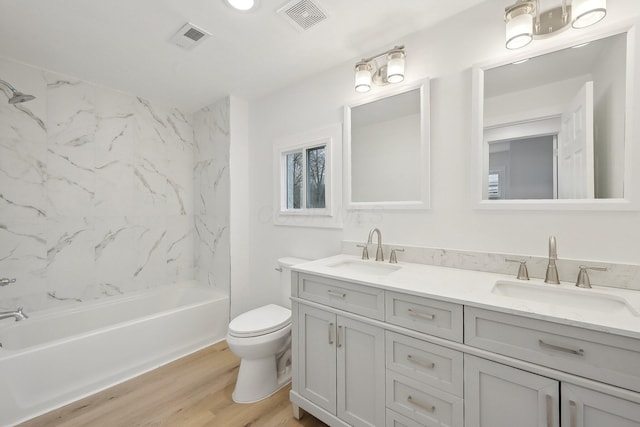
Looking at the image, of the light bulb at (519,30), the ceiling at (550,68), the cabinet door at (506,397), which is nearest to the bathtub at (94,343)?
the cabinet door at (506,397)

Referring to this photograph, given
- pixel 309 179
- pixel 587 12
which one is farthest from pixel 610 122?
pixel 309 179

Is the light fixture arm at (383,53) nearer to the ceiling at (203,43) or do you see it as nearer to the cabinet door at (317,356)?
the ceiling at (203,43)

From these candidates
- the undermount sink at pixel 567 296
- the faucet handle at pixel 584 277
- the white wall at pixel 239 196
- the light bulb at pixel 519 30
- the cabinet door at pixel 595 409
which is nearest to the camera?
the cabinet door at pixel 595 409

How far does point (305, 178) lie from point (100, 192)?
1.91 m

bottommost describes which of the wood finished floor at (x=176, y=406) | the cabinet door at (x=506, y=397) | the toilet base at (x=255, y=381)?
the wood finished floor at (x=176, y=406)

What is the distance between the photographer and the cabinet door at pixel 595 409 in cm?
77

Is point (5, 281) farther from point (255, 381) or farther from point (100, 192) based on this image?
point (255, 381)

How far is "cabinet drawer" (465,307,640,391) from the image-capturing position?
78 centimetres

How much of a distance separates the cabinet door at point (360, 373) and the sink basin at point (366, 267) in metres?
0.39

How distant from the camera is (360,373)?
1317 millimetres

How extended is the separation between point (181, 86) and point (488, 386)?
2.99 meters

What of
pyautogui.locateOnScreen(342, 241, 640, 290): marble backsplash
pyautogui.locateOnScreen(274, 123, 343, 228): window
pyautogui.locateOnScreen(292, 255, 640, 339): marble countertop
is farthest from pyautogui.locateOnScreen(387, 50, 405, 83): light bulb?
pyautogui.locateOnScreen(292, 255, 640, 339): marble countertop

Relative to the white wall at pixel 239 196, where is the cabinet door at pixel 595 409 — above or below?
below

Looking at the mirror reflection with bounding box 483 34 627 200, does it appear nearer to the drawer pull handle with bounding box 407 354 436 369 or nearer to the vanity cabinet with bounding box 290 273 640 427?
the vanity cabinet with bounding box 290 273 640 427
